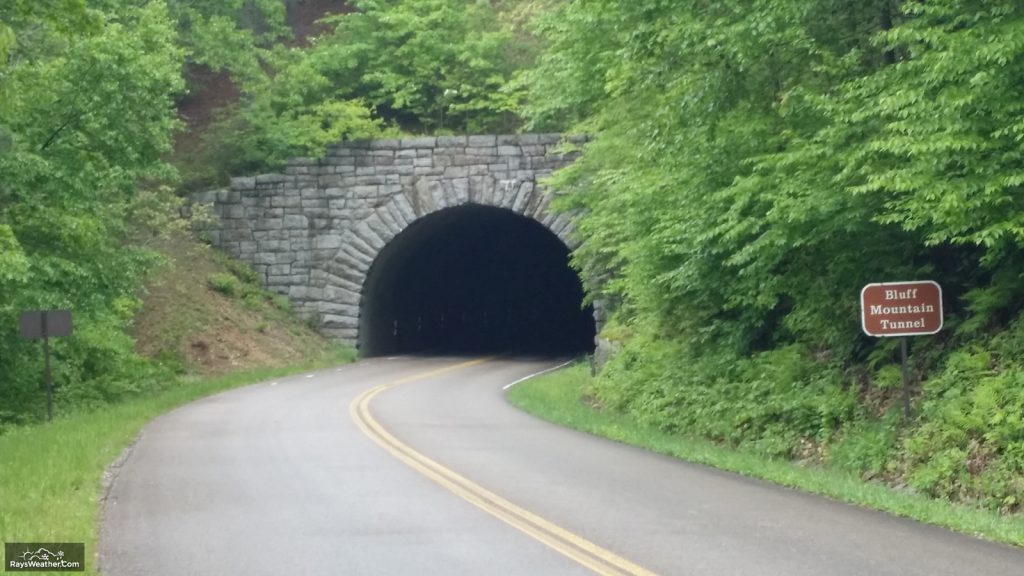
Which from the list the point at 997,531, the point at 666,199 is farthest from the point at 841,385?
the point at 997,531

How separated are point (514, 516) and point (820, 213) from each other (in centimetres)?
625

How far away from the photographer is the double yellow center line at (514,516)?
8.44m

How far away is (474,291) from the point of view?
→ 175 feet

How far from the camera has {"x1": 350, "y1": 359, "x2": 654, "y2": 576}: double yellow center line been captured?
844cm

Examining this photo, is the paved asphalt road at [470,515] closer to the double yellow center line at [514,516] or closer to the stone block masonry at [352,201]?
the double yellow center line at [514,516]

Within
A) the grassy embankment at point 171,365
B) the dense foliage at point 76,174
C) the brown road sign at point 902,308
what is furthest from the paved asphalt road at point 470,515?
the dense foliage at point 76,174

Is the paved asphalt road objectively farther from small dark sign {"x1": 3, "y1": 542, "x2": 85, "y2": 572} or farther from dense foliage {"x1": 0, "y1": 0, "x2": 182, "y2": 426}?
dense foliage {"x1": 0, "y1": 0, "x2": 182, "y2": 426}

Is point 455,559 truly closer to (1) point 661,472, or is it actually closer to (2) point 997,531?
(2) point 997,531

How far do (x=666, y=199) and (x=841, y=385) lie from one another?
14.3 ft

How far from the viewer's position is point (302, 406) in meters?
22.9

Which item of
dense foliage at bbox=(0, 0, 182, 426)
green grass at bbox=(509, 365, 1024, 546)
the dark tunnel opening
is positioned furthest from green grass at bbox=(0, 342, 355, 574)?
the dark tunnel opening

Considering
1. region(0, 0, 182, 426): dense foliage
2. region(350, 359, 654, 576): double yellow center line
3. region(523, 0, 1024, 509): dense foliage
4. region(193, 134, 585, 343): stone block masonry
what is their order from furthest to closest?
region(193, 134, 585, 343): stone block masonry
region(0, 0, 182, 426): dense foliage
region(523, 0, 1024, 509): dense foliage
region(350, 359, 654, 576): double yellow center line

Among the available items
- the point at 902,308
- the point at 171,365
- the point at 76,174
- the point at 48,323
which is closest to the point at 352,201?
the point at 171,365

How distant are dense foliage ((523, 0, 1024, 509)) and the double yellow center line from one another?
425 centimetres
